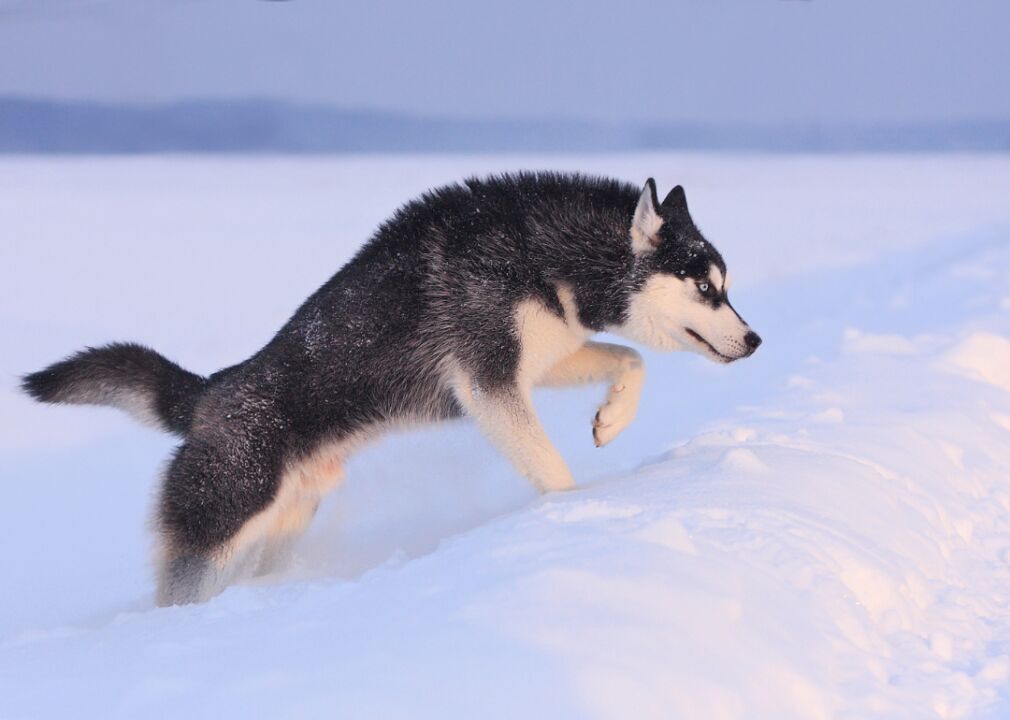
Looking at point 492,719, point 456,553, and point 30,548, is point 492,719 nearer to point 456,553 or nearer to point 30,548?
point 456,553

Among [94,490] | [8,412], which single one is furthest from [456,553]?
[8,412]

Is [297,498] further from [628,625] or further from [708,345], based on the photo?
[628,625]

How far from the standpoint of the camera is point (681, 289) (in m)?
4.80

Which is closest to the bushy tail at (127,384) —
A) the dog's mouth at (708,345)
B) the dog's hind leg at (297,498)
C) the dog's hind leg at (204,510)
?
the dog's hind leg at (204,510)

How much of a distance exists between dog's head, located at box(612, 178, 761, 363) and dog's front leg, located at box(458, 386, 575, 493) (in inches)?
25.5

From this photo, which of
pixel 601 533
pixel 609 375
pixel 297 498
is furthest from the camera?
pixel 609 375

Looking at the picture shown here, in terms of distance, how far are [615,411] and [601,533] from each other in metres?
1.38

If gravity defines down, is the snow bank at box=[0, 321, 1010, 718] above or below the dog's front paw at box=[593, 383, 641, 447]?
below

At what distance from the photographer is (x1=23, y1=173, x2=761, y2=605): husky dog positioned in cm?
461

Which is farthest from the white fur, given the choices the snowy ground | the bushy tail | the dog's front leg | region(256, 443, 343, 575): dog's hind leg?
the bushy tail

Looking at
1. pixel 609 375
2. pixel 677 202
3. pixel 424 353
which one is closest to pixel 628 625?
pixel 424 353

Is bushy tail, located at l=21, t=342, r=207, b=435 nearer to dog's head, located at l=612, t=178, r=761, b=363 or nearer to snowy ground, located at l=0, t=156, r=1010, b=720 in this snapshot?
snowy ground, located at l=0, t=156, r=1010, b=720

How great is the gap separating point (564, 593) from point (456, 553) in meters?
0.64

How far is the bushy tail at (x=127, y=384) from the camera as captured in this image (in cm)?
474
